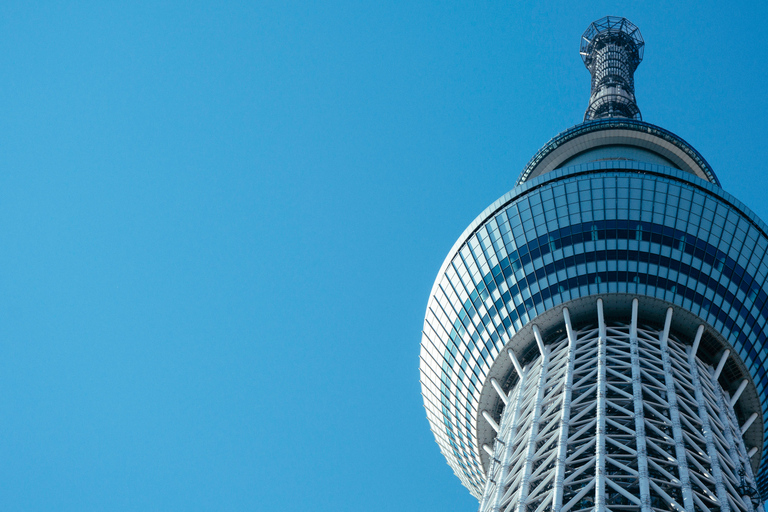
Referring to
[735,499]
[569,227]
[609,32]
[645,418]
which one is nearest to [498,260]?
[569,227]

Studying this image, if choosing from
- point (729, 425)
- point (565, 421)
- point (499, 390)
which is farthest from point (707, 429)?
point (499, 390)

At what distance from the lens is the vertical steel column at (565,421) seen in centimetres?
4234

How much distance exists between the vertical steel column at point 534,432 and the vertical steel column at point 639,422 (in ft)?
18.0

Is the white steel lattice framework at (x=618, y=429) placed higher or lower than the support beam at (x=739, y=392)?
lower

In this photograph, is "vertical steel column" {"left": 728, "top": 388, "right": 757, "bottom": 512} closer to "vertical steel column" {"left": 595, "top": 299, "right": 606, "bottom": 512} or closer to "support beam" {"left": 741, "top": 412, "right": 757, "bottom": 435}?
"support beam" {"left": 741, "top": 412, "right": 757, "bottom": 435}

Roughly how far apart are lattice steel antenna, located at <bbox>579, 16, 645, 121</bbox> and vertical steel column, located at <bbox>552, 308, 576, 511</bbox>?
38.6m

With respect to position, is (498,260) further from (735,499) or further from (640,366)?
(735,499)

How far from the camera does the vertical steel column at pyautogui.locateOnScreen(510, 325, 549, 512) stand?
4417 centimetres

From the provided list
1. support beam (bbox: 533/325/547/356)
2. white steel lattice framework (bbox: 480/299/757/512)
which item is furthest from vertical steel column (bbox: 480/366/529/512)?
support beam (bbox: 533/325/547/356)

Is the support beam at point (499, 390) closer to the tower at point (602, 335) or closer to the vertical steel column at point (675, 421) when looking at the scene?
the tower at point (602, 335)

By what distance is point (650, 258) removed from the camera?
5744 cm

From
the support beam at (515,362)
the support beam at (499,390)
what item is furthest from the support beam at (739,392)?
the support beam at (499,390)

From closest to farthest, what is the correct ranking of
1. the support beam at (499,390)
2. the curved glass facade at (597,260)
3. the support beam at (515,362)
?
1. the curved glass facade at (597,260)
2. the support beam at (515,362)
3. the support beam at (499,390)

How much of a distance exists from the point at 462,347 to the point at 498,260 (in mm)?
6713
